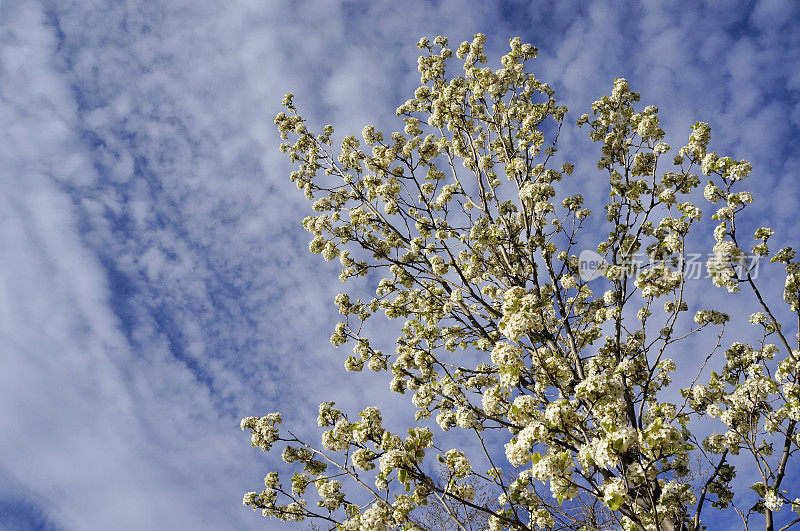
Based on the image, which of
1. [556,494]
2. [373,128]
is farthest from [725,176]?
[373,128]

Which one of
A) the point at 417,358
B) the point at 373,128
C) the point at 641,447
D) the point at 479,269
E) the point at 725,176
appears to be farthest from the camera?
the point at 373,128

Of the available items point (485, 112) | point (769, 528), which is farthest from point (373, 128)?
point (769, 528)

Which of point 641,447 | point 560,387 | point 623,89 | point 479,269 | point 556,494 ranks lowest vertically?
point 556,494

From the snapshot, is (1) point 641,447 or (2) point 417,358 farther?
(2) point 417,358

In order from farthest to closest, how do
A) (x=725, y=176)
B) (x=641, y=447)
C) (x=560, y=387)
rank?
(x=725, y=176) → (x=560, y=387) → (x=641, y=447)

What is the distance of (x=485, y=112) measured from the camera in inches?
388

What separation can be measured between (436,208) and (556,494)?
224 inches

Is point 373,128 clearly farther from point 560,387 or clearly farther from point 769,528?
point 769,528

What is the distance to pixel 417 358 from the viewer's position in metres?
7.28

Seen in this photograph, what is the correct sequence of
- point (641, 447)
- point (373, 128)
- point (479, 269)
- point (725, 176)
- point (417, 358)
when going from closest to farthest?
point (641, 447), point (725, 176), point (417, 358), point (479, 269), point (373, 128)

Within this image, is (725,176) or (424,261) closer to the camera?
(725,176)

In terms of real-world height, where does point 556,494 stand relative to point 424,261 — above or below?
below

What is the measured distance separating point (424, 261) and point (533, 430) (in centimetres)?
424

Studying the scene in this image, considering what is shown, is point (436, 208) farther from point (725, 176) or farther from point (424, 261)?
point (725, 176)
